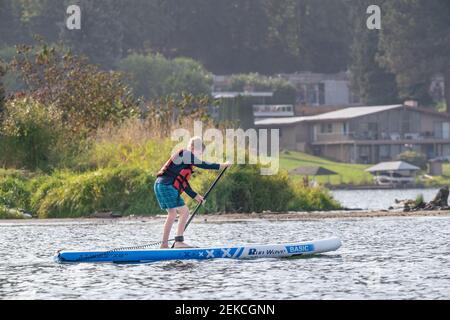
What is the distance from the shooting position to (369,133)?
439 ft

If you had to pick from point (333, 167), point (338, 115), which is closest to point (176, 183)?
point (333, 167)

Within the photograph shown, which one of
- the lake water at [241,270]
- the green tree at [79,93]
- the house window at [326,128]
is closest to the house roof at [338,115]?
the house window at [326,128]

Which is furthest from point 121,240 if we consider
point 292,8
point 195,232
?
point 292,8

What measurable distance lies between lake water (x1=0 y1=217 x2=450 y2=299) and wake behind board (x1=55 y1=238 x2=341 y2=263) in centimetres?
16

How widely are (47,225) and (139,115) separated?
1394 cm

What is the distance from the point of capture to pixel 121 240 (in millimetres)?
33125

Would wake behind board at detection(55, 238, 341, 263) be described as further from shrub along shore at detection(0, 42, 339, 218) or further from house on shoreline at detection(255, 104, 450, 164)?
house on shoreline at detection(255, 104, 450, 164)

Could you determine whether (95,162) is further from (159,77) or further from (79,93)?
(159,77)

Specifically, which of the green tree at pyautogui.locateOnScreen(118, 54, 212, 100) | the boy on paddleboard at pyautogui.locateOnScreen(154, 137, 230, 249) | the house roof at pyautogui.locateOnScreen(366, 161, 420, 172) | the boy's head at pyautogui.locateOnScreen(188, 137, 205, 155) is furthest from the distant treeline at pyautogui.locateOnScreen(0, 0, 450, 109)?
the boy's head at pyautogui.locateOnScreen(188, 137, 205, 155)

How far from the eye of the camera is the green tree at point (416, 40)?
13725cm

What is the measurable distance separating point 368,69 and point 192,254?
11904 cm

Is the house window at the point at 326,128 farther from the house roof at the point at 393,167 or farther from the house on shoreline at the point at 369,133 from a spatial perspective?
the house roof at the point at 393,167

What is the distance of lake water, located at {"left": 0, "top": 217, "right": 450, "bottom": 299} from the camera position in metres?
22.8
